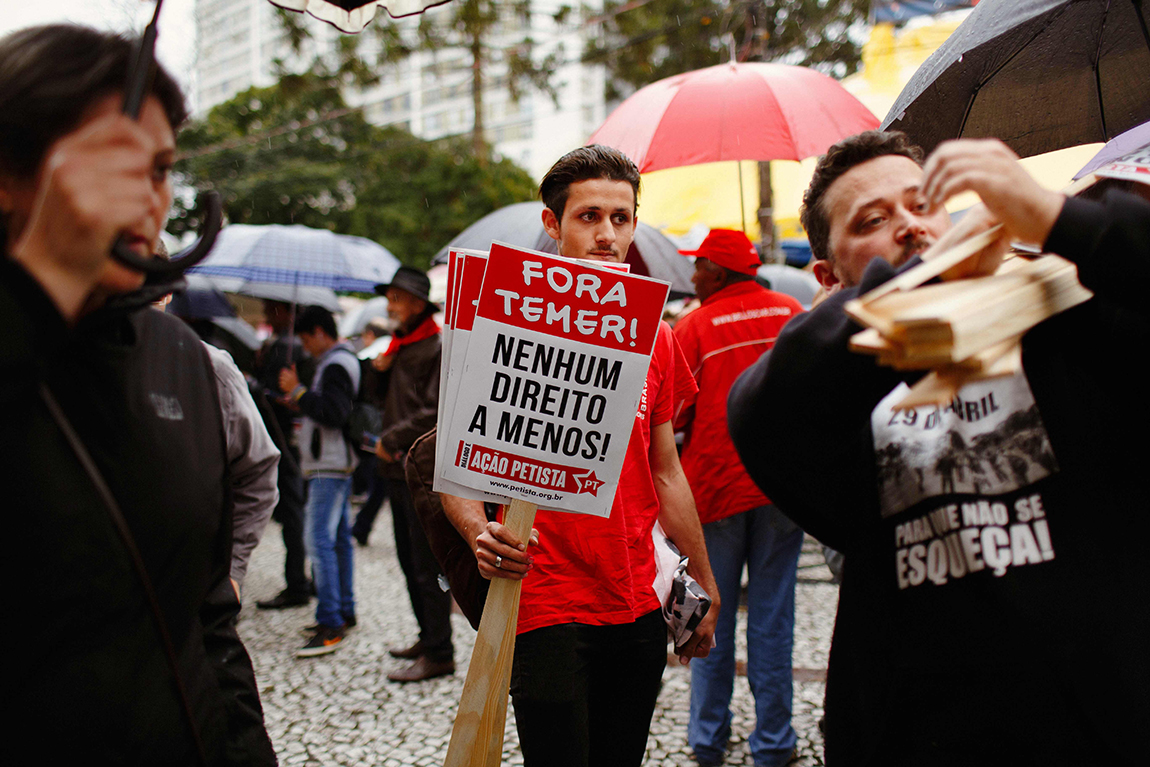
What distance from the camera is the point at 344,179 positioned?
96.9 ft

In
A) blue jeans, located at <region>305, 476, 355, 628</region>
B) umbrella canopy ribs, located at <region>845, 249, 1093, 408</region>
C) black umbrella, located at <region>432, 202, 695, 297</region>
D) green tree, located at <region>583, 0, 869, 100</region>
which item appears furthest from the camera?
green tree, located at <region>583, 0, 869, 100</region>

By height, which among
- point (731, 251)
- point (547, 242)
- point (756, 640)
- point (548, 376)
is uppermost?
point (547, 242)

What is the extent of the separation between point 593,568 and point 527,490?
0.36m

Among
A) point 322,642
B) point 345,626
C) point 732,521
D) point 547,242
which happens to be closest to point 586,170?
point 732,521

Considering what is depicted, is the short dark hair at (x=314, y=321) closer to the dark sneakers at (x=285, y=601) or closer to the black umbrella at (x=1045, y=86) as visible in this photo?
the dark sneakers at (x=285, y=601)

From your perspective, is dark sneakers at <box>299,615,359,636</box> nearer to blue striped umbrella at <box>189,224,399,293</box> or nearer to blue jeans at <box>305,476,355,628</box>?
blue jeans at <box>305,476,355,628</box>

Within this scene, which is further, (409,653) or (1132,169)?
(409,653)

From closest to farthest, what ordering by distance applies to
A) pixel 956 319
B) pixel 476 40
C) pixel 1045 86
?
pixel 956 319, pixel 1045 86, pixel 476 40

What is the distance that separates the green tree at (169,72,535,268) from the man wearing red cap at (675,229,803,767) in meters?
21.1

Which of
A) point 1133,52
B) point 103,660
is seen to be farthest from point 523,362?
point 1133,52

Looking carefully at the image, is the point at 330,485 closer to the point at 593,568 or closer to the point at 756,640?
the point at 756,640

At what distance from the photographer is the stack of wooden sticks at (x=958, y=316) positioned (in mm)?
900

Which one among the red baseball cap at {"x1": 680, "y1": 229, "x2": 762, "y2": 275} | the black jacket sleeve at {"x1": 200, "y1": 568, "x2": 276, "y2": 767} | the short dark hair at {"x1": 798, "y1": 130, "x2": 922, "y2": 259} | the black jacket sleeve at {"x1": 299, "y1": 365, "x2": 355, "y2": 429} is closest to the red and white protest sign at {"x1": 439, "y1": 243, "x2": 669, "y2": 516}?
the short dark hair at {"x1": 798, "y1": 130, "x2": 922, "y2": 259}

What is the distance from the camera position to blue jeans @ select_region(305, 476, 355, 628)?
511cm
